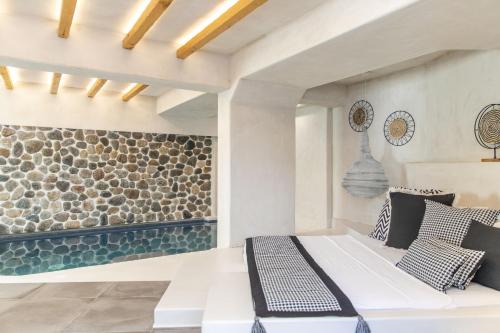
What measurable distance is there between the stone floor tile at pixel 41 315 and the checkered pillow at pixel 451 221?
274 centimetres

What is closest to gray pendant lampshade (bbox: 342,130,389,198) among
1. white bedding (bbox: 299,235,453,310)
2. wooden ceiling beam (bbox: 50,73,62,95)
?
white bedding (bbox: 299,235,453,310)

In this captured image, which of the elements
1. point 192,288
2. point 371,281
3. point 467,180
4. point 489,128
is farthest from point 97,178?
point 489,128

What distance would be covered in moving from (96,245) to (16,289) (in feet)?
9.64

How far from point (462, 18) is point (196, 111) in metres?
5.09

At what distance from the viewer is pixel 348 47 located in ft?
9.64

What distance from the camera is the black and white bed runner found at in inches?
70.6

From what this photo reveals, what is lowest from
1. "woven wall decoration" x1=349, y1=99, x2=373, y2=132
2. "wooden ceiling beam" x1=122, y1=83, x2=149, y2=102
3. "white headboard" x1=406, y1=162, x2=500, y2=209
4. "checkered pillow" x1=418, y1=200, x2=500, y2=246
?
"checkered pillow" x1=418, y1=200, x2=500, y2=246

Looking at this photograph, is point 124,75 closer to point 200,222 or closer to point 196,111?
point 196,111

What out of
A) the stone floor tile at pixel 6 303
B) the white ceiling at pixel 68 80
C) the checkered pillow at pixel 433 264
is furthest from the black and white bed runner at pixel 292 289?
the white ceiling at pixel 68 80

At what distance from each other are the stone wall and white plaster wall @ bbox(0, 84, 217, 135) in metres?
0.16

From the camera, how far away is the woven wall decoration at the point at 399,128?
4828 mm

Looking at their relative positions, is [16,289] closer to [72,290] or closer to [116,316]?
[72,290]

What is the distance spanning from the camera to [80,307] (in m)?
2.73

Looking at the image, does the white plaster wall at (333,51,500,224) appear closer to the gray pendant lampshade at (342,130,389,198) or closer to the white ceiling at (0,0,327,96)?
the gray pendant lampshade at (342,130,389,198)
